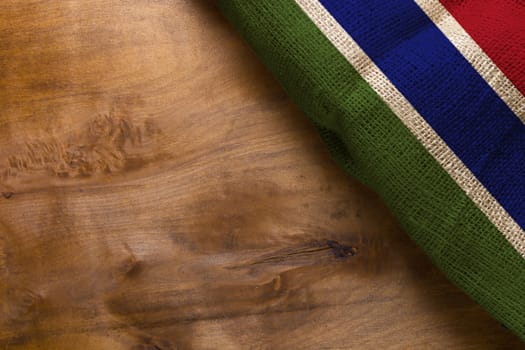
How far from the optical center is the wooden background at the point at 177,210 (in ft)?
2.34

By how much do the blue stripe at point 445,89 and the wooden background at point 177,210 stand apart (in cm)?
16

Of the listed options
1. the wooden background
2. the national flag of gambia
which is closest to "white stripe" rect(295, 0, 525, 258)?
the national flag of gambia

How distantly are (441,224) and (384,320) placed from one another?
0.18 meters

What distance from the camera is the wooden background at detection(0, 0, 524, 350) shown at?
28.1 inches

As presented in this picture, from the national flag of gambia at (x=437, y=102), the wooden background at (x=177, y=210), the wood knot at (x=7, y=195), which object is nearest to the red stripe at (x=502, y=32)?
the national flag of gambia at (x=437, y=102)

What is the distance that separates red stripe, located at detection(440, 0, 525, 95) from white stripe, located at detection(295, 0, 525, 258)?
0.10 meters

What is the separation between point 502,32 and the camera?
1.89 ft

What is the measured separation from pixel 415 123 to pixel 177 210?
0.32 meters

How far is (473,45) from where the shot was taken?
579 millimetres

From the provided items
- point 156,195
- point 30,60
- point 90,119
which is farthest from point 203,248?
point 30,60

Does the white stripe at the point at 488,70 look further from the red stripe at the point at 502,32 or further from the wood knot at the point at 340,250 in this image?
the wood knot at the point at 340,250

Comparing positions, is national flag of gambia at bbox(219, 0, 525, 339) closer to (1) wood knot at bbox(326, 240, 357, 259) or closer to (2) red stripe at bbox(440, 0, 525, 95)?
(2) red stripe at bbox(440, 0, 525, 95)

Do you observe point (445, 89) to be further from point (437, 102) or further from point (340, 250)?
point (340, 250)

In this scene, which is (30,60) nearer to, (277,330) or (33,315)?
(33,315)
